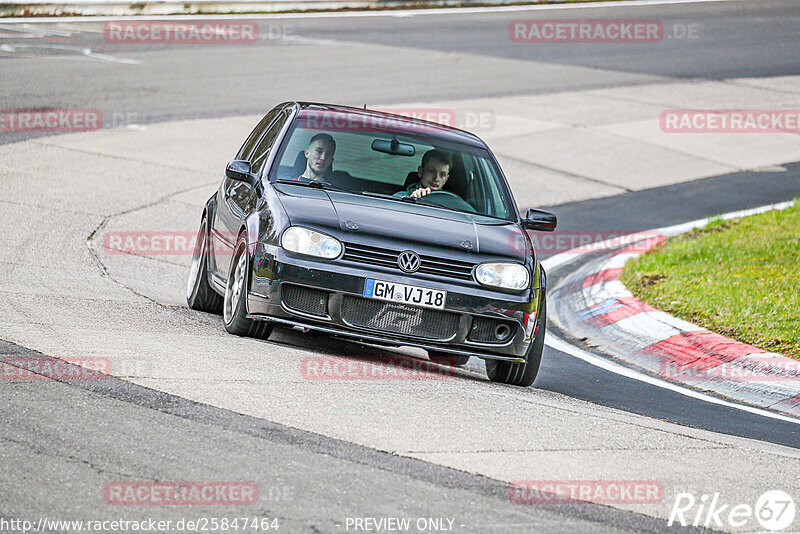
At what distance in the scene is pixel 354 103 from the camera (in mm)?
19922

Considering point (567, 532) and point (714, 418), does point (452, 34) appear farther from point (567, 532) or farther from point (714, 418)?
point (567, 532)

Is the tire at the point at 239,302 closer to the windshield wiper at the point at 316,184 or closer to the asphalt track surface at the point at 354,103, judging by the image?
the asphalt track surface at the point at 354,103

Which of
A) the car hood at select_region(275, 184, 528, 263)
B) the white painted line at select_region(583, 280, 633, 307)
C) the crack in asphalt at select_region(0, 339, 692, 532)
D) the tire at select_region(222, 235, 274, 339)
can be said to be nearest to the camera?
the crack in asphalt at select_region(0, 339, 692, 532)

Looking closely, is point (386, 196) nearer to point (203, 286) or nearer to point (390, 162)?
point (390, 162)

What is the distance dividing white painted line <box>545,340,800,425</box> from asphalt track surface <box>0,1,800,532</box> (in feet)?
0.53

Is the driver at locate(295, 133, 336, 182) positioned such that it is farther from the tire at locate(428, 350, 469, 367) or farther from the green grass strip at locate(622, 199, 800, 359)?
the green grass strip at locate(622, 199, 800, 359)

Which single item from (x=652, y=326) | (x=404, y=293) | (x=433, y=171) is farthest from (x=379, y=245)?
(x=652, y=326)

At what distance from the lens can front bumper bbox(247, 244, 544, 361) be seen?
7.18 meters

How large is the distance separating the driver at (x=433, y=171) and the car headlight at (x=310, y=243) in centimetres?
139

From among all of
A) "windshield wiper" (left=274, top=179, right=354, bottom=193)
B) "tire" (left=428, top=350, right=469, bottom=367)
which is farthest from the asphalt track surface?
"windshield wiper" (left=274, top=179, right=354, bottom=193)

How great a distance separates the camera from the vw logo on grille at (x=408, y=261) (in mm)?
7224

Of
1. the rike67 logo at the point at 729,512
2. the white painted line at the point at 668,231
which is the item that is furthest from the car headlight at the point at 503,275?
the white painted line at the point at 668,231

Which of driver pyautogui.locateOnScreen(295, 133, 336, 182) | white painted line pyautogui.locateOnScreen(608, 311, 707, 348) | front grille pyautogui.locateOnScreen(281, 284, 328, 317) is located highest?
driver pyautogui.locateOnScreen(295, 133, 336, 182)

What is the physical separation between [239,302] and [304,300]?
57cm
